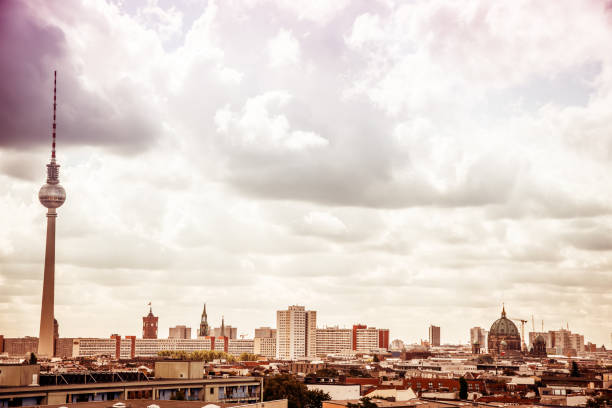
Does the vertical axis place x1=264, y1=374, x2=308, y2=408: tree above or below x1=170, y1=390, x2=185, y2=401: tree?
below

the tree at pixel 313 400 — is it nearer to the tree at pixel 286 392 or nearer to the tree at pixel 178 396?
the tree at pixel 286 392

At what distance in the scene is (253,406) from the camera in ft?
206

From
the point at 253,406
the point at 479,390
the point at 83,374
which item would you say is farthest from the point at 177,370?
the point at 479,390

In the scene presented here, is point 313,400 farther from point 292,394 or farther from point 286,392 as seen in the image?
point 286,392

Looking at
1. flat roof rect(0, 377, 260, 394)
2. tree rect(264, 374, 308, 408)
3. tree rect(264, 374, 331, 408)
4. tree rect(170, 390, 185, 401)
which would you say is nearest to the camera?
flat roof rect(0, 377, 260, 394)

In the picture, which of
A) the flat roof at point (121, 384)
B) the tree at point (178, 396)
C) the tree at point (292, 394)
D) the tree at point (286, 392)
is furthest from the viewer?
the tree at point (292, 394)

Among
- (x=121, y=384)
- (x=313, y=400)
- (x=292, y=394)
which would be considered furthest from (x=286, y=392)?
(x=121, y=384)

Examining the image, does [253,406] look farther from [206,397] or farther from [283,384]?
[283,384]

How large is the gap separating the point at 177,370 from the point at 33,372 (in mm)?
19850

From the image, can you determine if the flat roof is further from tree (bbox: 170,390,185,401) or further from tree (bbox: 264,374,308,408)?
tree (bbox: 264,374,308,408)

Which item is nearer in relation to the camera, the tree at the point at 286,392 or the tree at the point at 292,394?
the tree at the point at 286,392

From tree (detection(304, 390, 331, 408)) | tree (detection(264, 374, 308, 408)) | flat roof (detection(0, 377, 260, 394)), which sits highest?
flat roof (detection(0, 377, 260, 394))

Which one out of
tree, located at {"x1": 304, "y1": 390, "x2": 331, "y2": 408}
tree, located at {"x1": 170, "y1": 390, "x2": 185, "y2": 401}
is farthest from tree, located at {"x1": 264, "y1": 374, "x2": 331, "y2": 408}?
tree, located at {"x1": 170, "y1": 390, "x2": 185, "y2": 401}

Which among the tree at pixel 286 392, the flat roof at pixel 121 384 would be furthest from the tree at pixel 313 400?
the flat roof at pixel 121 384
